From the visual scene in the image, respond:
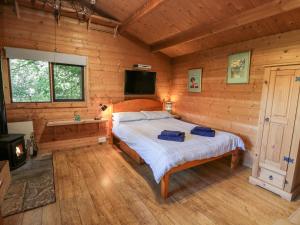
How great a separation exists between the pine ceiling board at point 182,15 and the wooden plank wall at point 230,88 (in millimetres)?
853

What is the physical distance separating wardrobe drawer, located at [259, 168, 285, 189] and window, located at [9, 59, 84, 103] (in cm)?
375

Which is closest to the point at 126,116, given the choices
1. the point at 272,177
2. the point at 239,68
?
the point at 239,68

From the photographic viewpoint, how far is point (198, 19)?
9.63ft

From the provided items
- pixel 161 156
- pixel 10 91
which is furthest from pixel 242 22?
pixel 10 91

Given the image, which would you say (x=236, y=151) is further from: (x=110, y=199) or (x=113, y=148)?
(x=113, y=148)

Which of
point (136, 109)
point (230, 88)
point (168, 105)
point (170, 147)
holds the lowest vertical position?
point (170, 147)

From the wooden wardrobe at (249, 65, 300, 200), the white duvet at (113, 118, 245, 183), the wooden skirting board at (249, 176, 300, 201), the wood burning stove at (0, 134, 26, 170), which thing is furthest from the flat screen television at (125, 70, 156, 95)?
the wooden skirting board at (249, 176, 300, 201)

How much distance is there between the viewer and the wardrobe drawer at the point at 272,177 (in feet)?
7.60

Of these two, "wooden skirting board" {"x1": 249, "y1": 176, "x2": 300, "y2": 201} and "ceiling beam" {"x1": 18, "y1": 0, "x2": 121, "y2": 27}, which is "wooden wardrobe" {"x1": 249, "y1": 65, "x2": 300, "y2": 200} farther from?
"ceiling beam" {"x1": 18, "y1": 0, "x2": 121, "y2": 27}

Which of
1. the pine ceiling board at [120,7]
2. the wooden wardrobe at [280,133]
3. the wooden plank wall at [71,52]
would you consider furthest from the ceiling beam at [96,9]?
the wooden wardrobe at [280,133]

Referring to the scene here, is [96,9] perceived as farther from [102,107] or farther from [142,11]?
[102,107]

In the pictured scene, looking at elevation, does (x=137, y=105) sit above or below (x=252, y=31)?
below

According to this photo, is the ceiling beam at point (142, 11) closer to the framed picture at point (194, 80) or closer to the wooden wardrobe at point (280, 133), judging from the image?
the framed picture at point (194, 80)

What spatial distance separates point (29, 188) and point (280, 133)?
3.53 meters
